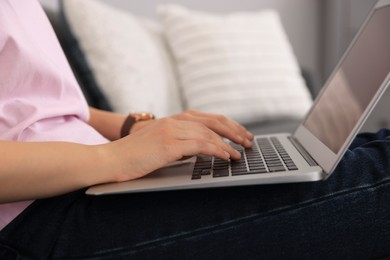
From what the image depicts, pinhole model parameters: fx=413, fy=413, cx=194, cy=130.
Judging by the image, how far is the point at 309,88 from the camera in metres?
1.71

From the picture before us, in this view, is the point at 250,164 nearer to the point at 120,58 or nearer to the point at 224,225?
the point at 224,225

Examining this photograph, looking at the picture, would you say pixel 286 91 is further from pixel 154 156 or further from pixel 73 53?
pixel 154 156

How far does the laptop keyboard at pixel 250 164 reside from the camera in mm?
487

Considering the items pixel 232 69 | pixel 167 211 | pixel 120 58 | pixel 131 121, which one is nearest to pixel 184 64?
pixel 232 69

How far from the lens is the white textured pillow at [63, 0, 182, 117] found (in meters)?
1.14

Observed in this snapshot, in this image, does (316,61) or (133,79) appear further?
(316,61)

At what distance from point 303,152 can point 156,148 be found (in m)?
0.25

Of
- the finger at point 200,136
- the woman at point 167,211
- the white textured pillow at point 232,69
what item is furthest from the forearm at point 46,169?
the white textured pillow at point 232,69

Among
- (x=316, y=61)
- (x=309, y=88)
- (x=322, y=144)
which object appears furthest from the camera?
(x=316, y=61)

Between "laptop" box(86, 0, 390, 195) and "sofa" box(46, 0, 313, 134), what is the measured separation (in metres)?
0.52

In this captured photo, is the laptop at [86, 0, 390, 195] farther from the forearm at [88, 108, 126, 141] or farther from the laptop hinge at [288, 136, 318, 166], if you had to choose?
the forearm at [88, 108, 126, 141]

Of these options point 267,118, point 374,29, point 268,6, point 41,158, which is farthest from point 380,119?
point 41,158

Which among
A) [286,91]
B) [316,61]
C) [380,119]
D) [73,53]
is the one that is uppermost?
[73,53]

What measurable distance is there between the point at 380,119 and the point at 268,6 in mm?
828
